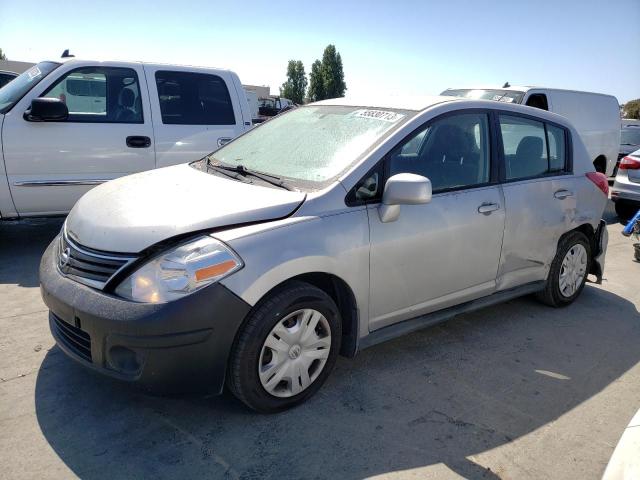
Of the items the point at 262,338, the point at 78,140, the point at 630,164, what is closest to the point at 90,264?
the point at 262,338

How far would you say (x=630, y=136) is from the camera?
1276 cm

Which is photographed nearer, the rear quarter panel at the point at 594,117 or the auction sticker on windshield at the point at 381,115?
the auction sticker on windshield at the point at 381,115

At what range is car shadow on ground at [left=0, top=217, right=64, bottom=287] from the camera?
15.4 feet

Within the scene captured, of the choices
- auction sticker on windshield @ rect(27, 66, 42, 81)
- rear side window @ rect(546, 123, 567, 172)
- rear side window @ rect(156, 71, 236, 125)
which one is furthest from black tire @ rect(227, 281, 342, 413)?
auction sticker on windshield @ rect(27, 66, 42, 81)

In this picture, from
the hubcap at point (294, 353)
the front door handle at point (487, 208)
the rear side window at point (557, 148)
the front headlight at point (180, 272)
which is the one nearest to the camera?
the front headlight at point (180, 272)

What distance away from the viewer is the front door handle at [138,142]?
5484 mm

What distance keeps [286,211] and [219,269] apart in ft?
1.66

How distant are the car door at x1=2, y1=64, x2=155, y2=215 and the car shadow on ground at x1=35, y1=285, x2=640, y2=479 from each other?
2415mm

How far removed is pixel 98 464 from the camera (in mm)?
2371

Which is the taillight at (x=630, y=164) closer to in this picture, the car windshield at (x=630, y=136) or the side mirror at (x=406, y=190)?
the car windshield at (x=630, y=136)

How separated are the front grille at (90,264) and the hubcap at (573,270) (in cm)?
364

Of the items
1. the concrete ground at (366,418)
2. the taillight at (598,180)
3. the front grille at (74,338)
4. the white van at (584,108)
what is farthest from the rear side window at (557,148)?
the white van at (584,108)

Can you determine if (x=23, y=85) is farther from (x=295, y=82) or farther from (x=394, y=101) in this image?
(x=295, y=82)

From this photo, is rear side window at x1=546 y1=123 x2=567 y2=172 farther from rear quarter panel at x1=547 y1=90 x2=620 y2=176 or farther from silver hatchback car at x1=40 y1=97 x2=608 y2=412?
rear quarter panel at x1=547 y1=90 x2=620 y2=176
